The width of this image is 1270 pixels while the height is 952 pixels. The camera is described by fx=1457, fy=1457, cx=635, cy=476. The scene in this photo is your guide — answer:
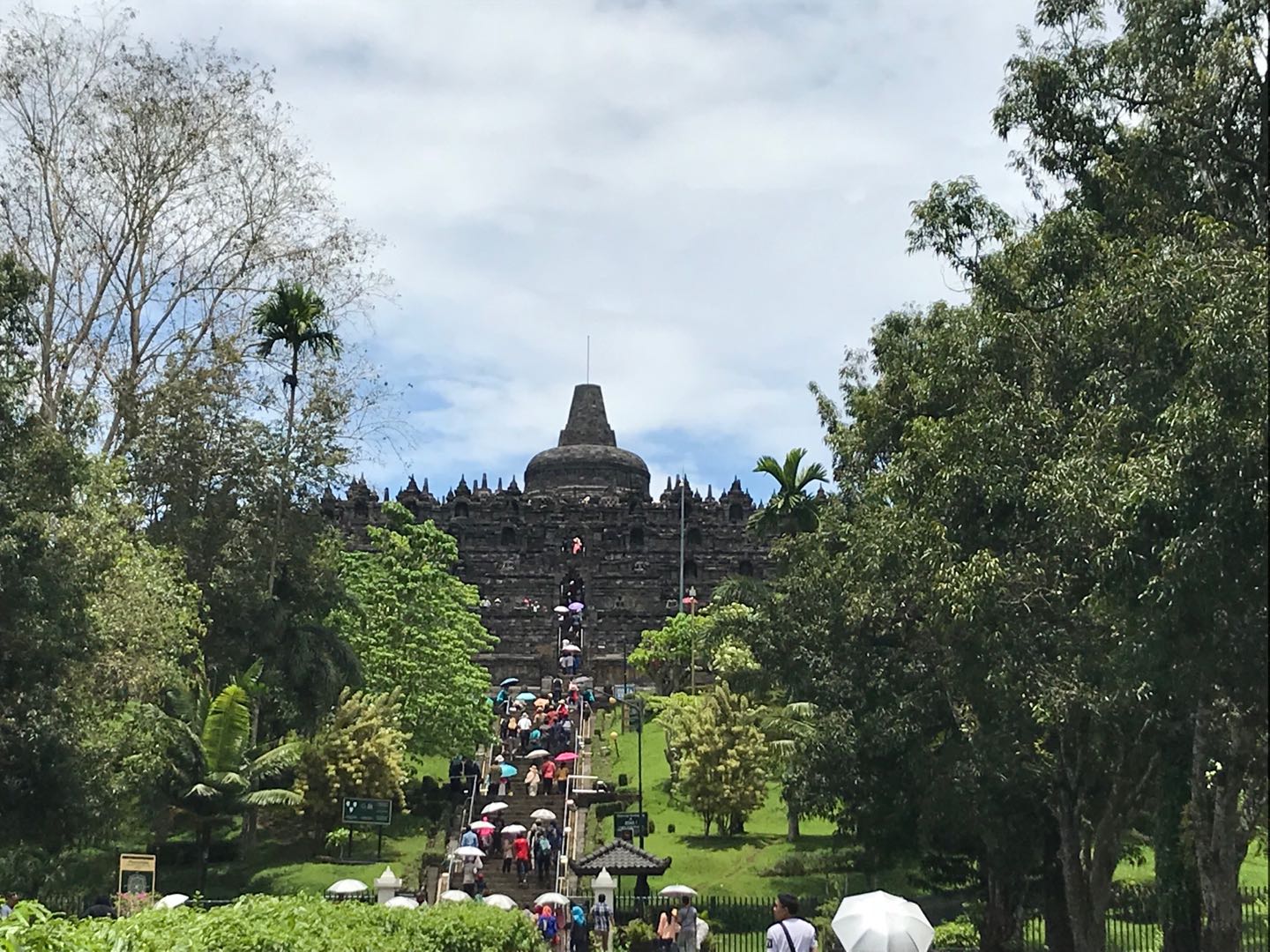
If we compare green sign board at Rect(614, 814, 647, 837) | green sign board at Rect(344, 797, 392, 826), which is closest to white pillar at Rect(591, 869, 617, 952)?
green sign board at Rect(614, 814, 647, 837)

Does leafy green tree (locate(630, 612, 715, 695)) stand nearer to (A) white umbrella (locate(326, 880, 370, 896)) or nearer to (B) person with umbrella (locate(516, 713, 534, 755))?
(B) person with umbrella (locate(516, 713, 534, 755))

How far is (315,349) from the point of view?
33781 mm

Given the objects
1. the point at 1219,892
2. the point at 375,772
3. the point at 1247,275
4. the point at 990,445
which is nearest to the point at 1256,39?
the point at 1247,275

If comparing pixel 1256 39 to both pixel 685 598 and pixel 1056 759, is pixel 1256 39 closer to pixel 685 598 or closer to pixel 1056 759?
pixel 1056 759

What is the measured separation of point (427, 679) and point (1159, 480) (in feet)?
85.4

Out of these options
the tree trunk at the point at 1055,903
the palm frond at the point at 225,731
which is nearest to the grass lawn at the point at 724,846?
the tree trunk at the point at 1055,903

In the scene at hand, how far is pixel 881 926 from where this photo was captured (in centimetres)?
1030

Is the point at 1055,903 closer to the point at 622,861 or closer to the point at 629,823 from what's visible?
the point at 622,861

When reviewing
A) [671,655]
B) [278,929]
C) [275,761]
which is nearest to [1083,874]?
[278,929]

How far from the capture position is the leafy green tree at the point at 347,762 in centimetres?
3095

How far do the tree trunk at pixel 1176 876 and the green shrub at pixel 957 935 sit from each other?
662cm

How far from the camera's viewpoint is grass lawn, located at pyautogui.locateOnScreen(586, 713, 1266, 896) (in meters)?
28.3

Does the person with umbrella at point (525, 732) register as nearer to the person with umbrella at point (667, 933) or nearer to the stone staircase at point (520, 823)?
the stone staircase at point (520, 823)

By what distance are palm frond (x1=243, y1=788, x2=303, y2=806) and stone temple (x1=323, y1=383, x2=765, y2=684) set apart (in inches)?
1194
